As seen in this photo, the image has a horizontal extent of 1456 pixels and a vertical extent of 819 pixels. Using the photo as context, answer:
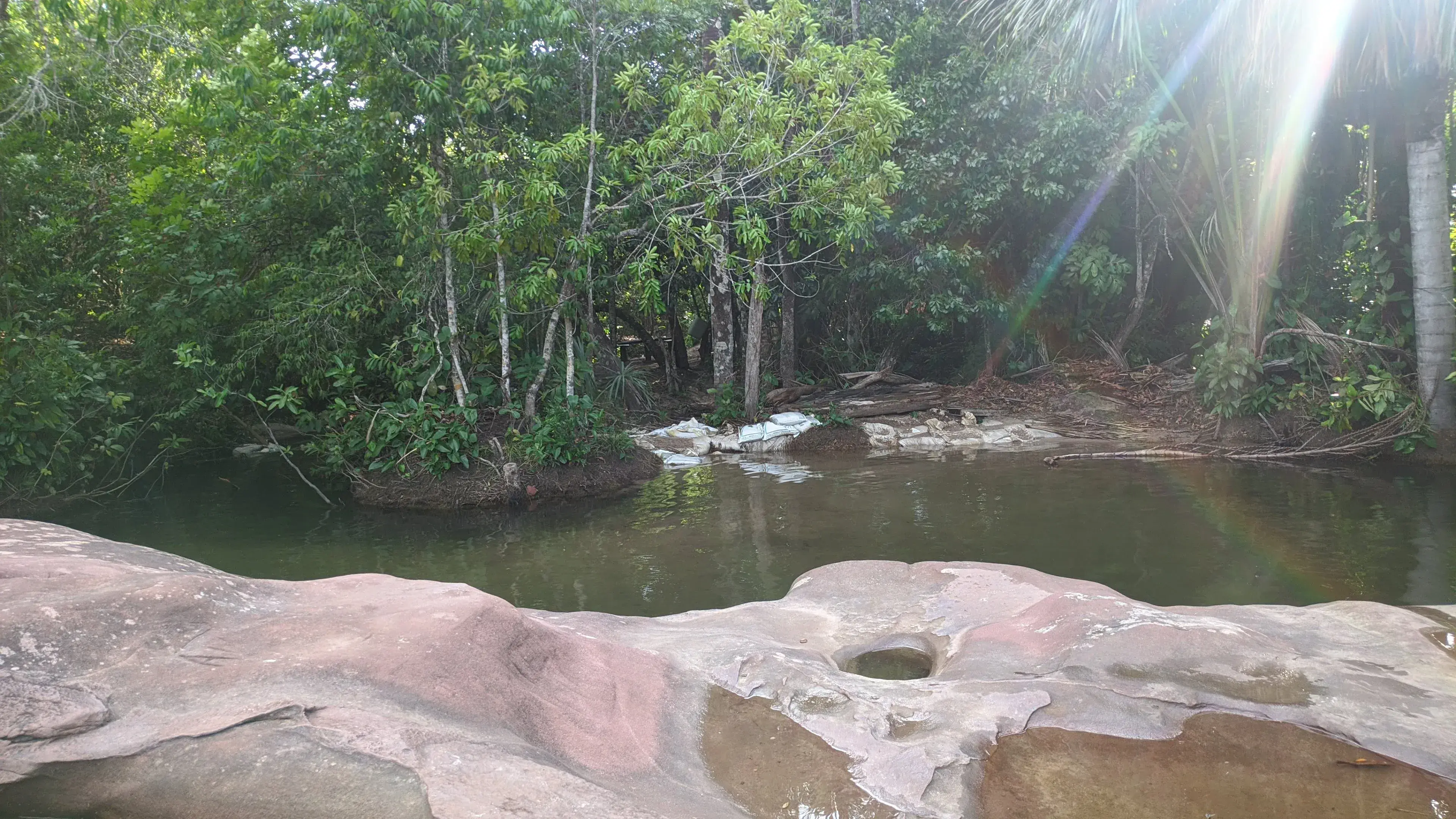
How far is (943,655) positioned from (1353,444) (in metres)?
7.70

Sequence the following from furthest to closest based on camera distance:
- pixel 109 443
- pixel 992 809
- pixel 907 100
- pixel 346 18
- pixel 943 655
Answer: pixel 907 100 < pixel 109 443 < pixel 346 18 < pixel 943 655 < pixel 992 809

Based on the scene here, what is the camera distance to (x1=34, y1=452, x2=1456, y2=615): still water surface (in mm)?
6129

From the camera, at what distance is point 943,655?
4168 millimetres

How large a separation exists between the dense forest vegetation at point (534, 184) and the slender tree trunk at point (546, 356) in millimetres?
35

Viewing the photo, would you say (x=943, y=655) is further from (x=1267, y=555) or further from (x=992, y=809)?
(x=1267, y=555)

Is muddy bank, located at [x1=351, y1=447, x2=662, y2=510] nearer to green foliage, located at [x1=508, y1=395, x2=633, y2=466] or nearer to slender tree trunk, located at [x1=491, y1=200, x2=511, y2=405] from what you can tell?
green foliage, located at [x1=508, y1=395, x2=633, y2=466]

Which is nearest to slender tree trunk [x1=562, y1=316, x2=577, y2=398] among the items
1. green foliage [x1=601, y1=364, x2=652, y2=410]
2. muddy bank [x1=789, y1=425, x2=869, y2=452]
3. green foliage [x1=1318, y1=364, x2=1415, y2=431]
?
green foliage [x1=601, y1=364, x2=652, y2=410]

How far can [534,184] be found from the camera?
804 cm

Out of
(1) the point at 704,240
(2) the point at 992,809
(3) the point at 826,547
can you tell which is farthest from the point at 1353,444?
(2) the point at 992,809

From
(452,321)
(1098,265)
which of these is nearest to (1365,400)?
(1098,265)

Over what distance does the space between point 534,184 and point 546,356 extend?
6.39 ft

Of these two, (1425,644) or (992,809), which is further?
(1425,644)

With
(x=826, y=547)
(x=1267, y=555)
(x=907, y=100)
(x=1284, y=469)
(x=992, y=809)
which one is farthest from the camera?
(x=907, y=100)

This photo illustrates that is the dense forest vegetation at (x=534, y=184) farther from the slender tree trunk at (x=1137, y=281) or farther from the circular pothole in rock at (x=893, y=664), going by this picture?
the circular pothole in rock at (x=893, y=664)
